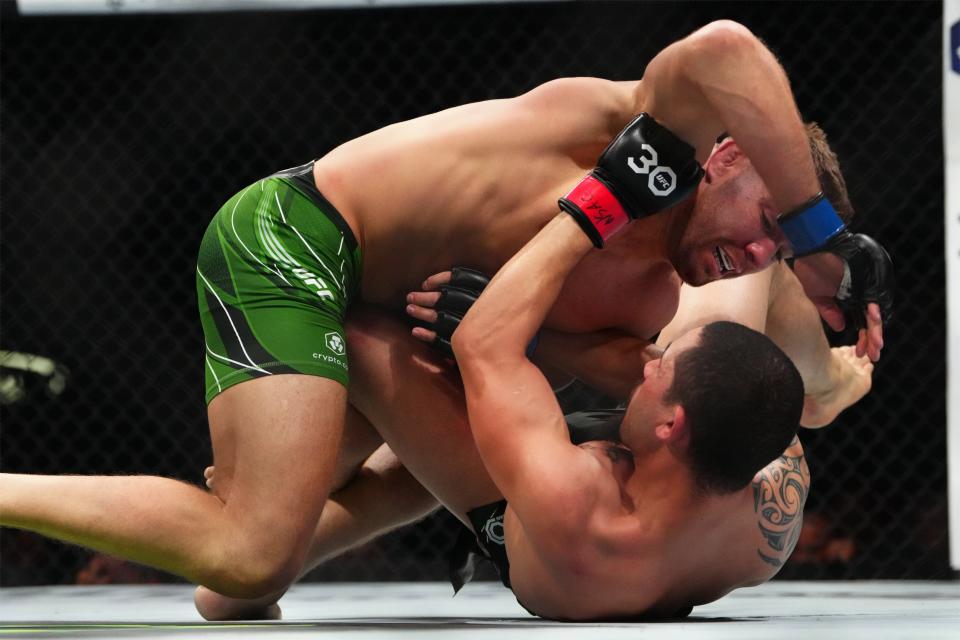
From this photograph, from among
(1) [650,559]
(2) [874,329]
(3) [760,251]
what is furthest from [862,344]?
(1) [650,559]

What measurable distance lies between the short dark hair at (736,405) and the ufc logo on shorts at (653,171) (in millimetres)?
245

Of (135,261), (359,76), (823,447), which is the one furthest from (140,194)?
(823,447)

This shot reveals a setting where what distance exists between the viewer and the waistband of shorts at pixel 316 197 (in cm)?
171

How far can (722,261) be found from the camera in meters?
1.67

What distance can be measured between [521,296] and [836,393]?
109 centimetres

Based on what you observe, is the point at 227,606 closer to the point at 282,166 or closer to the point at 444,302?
the point at 444,302

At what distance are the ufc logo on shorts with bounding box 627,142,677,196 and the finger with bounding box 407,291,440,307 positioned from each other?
35 centimetres

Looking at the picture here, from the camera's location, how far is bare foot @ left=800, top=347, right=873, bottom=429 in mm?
2312

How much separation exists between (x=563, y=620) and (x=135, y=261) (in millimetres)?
2505

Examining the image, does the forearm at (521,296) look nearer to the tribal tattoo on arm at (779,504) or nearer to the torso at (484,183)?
the torso at (484,183)

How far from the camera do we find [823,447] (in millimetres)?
3564

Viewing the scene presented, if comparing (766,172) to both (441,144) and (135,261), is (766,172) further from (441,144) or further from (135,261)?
(135,261)

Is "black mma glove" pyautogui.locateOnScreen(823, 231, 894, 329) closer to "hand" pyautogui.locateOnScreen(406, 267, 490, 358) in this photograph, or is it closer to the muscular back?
the muscular back

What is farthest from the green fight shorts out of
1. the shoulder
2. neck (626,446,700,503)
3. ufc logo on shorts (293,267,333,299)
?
neck (626,446,700,503)
